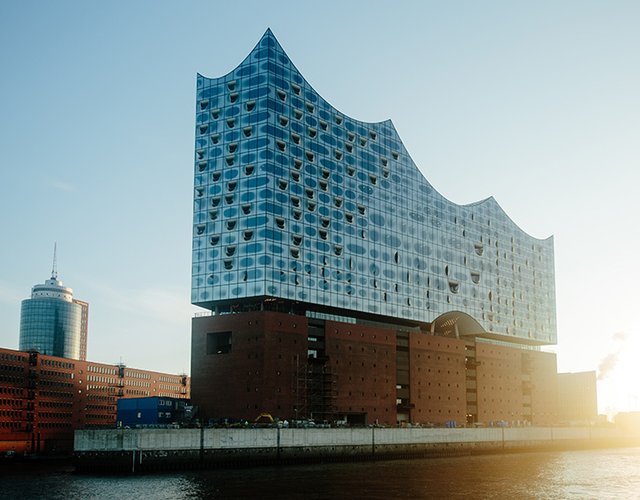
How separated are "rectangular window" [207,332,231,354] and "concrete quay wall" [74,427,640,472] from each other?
16879 millimetres

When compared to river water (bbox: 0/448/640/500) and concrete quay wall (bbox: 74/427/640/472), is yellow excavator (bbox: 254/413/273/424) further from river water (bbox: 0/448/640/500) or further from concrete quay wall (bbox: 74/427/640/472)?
river water (bbox: 0/448/640/500)

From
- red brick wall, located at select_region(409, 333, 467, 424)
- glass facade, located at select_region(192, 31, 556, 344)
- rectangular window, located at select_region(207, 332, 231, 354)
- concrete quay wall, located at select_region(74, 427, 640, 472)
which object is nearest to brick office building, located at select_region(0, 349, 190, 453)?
rectangular window, located at select_region(207, 332, 231, 354)

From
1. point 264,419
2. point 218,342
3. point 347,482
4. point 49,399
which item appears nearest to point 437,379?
point 264,419

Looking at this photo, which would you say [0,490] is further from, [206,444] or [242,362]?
[242,362]

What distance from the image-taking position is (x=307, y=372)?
11556 centimetres

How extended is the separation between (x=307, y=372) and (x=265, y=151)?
3181cm

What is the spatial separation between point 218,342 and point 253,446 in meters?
20.0

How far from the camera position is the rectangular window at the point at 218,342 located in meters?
116

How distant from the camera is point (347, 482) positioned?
269 feet

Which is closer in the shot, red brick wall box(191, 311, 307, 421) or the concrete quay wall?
the concrete quay wall

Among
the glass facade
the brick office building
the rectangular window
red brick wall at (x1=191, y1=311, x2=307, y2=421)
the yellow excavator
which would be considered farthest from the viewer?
the brick office building

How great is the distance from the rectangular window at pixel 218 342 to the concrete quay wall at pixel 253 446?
1688 centimetres

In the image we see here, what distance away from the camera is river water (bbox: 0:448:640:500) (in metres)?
72.4

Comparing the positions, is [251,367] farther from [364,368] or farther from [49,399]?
[49,399]
